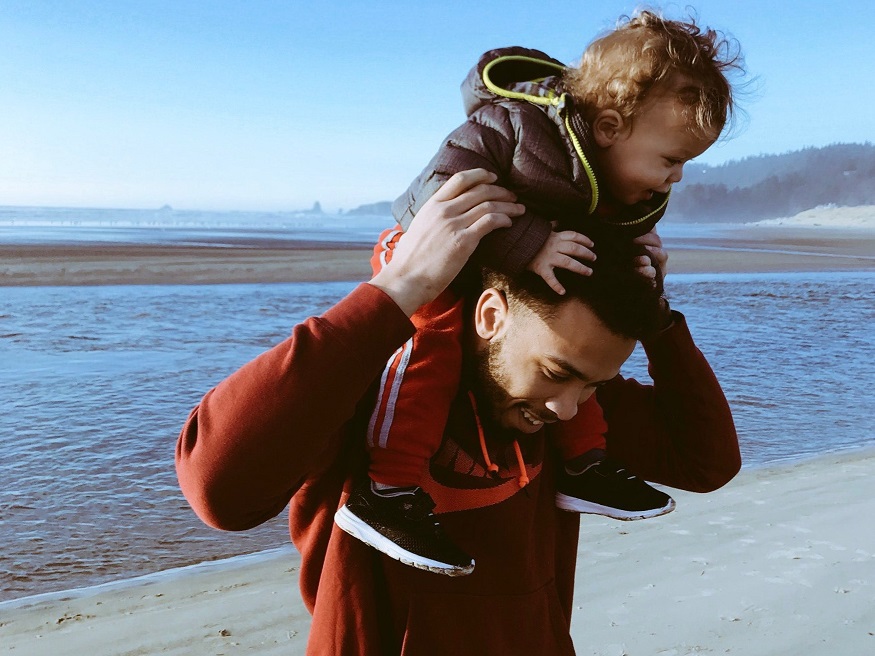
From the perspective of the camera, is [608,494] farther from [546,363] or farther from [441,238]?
[441,238]

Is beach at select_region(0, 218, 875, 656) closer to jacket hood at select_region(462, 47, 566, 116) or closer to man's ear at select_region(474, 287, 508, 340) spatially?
man's ear at select_region(474, 287, 508, 340)

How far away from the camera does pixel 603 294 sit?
63.9 inches

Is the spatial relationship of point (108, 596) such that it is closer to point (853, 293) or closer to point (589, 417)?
point (589, 417)

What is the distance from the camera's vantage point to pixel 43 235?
2431 centimetres

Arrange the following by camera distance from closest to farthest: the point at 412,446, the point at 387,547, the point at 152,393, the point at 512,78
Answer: the point at 387,547
the point at 412,446
the point at 512,78
the point at 152,393

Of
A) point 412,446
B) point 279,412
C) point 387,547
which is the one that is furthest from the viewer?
point 412,446

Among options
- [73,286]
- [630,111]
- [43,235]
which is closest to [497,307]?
[630,111]

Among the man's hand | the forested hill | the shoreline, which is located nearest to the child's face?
the man's hand

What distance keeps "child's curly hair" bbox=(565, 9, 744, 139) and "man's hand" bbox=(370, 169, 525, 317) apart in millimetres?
559

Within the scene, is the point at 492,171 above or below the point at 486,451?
above

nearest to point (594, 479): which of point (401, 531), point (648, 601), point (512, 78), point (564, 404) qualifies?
point (564, 404)

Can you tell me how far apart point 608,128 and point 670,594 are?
235 centimetres

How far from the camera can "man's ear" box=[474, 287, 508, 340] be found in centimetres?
168

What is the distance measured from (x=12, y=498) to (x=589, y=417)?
4020 mm
